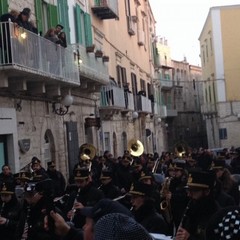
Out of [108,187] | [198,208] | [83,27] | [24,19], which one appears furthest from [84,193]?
[83,27]

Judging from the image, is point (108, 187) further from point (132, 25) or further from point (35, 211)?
point (132, 25)

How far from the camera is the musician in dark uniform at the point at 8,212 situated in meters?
6.92

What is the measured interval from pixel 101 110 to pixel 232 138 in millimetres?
21715

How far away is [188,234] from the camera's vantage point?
5.23 meters

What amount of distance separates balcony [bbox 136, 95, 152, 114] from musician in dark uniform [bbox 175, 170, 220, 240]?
2646 centimetres

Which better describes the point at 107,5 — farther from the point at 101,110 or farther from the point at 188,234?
the point at 188,234

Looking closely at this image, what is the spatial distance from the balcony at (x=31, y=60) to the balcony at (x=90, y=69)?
2077 millimetres

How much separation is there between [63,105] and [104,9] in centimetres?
845

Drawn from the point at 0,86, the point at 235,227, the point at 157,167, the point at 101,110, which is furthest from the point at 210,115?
the point at 235,227

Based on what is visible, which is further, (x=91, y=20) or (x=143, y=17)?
(x=143, y=17)

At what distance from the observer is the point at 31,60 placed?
532 inches

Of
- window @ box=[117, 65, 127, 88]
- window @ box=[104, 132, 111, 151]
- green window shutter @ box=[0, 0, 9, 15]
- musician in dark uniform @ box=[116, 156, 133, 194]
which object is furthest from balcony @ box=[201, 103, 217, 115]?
green window shutter @ box=[0, 0, 9, 15]

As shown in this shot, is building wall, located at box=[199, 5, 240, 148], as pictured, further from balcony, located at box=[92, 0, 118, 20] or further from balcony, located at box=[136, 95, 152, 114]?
balcony, located at box=[92, 0, 118, 20]

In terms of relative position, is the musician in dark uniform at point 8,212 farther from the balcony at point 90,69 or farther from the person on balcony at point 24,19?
the balcony at point 90,69
